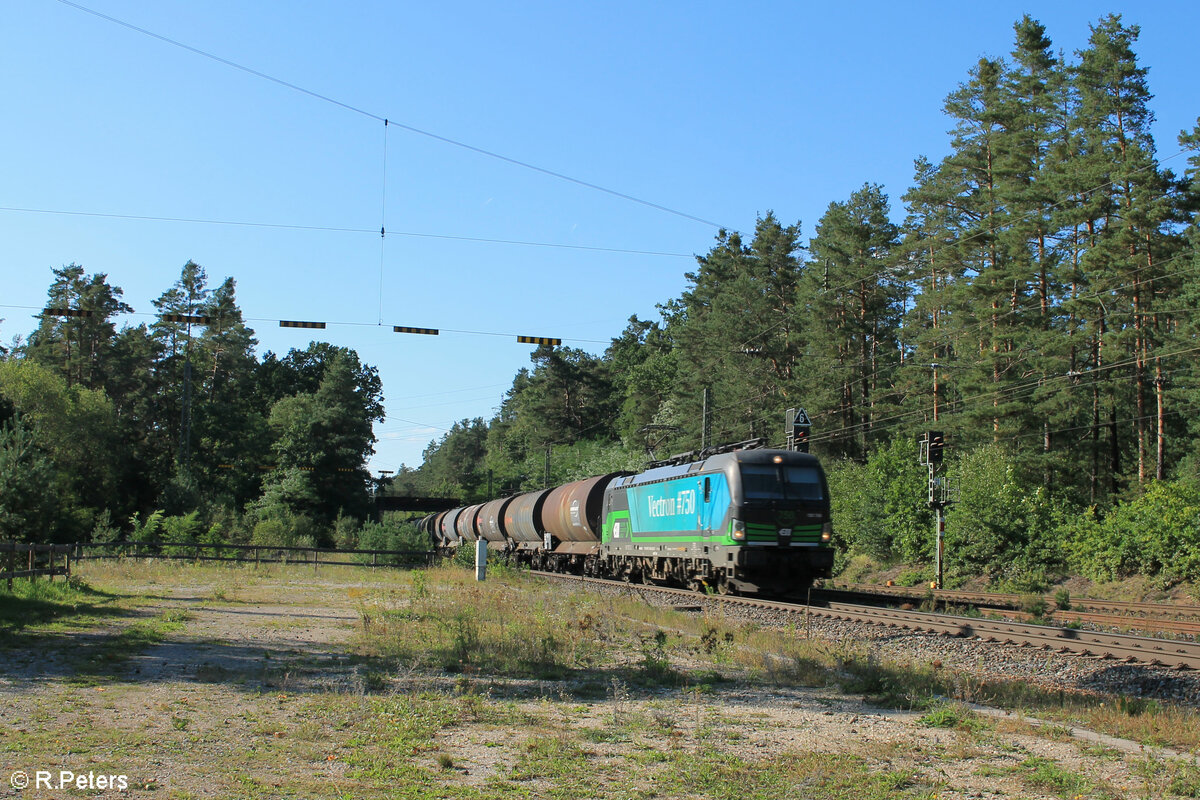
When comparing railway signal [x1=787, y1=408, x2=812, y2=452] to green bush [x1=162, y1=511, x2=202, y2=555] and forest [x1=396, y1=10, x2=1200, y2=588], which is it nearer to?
forest [x1=396, y1=10, x2=1200, y2=588]

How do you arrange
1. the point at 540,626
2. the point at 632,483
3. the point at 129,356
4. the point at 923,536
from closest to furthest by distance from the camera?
the point at 540,626
the point at 632,483
the point at 923,536
the point at 129,356

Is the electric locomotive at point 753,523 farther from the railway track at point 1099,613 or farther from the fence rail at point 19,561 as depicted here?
the fence rail at point 19,561

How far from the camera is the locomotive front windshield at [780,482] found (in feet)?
66.1

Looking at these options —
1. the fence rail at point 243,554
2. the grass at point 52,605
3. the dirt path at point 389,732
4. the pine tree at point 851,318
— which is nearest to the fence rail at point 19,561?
the grass at point 52,605

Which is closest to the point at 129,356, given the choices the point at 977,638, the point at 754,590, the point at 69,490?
the point at 69,490

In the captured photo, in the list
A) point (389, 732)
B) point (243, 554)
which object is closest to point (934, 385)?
point (243, 554)

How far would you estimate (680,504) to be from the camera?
2316cm

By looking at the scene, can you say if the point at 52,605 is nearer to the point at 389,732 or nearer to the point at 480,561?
the point at 389,732

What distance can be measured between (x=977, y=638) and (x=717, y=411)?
1777 inches

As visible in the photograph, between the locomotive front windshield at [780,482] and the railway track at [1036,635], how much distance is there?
2.60 m

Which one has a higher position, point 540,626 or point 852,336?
point 852,336

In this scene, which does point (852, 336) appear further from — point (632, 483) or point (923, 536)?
point (632, 483)

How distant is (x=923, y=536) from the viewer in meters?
37.0

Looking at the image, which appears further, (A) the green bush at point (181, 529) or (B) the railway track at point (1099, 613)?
(A) the green bush at point (181, 529)
